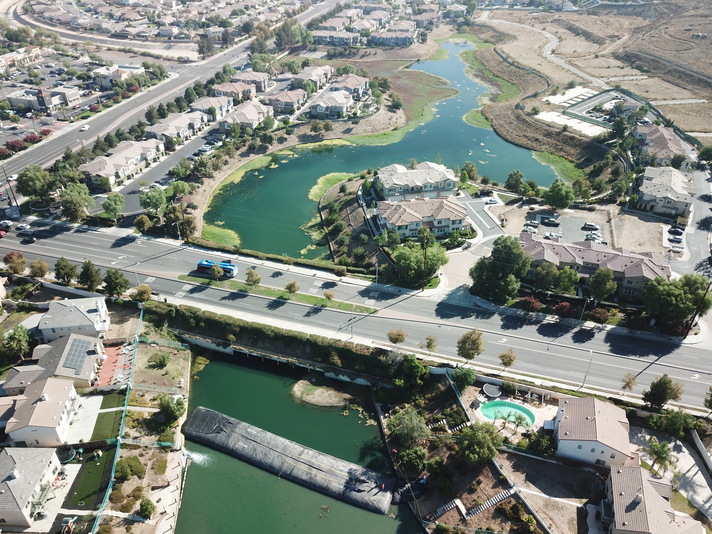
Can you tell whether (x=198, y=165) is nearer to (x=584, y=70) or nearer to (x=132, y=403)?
(x=132, y=403)

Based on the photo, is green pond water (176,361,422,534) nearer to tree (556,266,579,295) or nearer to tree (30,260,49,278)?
tree (30,260,49,278)

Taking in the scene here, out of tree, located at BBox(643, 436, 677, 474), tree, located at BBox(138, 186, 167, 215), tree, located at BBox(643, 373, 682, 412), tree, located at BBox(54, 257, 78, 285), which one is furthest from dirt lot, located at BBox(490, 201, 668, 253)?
tree, located at BBox(54, 257, 78, 285)

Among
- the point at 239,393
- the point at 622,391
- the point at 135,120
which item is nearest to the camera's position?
the point at 622,391

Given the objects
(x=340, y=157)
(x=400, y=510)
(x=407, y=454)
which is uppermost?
(x=340, y=157)

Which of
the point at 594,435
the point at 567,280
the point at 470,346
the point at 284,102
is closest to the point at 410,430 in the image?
the point at 470,346

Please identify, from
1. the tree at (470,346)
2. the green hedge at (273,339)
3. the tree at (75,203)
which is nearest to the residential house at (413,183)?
the green hedge at (273,339)

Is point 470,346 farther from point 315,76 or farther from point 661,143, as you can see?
point 315,76

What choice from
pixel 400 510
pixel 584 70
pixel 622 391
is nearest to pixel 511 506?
pixel 400 510

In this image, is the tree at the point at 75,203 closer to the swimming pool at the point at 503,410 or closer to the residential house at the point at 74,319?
the residential house at the point at 74,319
